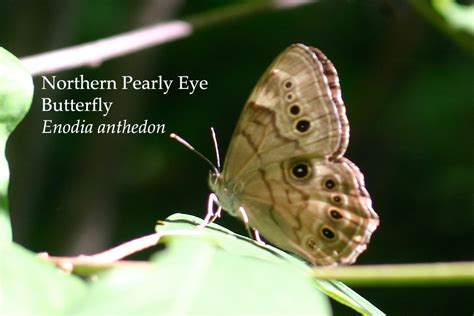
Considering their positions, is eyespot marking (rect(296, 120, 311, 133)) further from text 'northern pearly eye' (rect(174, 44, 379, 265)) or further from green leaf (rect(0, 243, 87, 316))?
green leaf (rect(0, 243, 87, 316))

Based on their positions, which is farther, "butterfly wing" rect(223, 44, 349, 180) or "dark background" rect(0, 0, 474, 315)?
"dark background" rect(0, 0, 474, 315)

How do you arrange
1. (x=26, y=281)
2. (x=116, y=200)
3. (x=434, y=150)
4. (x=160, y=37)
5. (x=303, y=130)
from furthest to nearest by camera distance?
(x=434, y=150) < (x=116, y=200) < (x=160, y=37) < (x=303, y=130) < (x=26, y=281)

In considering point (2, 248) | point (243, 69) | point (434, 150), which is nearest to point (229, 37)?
point (243, 69)

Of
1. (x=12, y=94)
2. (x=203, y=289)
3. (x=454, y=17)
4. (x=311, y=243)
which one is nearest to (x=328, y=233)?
(x=311, y=243)

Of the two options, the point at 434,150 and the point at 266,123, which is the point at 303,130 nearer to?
the point at 266,123

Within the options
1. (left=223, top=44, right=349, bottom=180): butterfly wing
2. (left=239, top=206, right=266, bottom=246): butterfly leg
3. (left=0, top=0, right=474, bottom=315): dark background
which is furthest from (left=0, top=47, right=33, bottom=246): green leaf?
(left=0, top=0, right=474, bottom=315): dark background

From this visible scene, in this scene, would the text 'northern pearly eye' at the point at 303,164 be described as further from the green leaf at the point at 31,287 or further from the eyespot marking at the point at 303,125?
the green leaf at the point at 31,287

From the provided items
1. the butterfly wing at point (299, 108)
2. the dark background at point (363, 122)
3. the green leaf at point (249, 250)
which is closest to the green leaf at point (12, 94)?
the green leaf at point (249, 250)
